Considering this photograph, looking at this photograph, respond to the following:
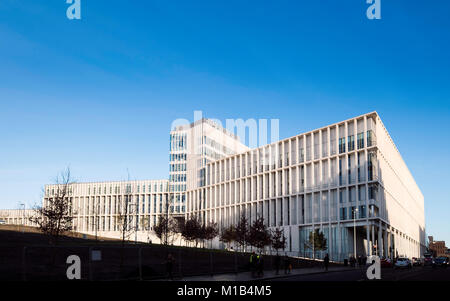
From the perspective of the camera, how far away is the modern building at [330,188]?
8200 centimetres

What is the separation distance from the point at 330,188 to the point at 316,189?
11.9 feet

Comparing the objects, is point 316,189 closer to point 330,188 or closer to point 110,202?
point 330,188

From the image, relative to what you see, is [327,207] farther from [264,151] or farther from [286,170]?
[264,151]

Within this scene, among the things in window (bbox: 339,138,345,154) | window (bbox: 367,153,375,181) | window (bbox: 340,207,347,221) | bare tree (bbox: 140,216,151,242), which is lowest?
bare tree (bbox: 140,216,151,242)

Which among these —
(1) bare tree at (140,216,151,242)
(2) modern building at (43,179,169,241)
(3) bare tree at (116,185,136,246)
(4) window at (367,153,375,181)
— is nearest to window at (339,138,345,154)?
(4) window at (367,153,375,181)

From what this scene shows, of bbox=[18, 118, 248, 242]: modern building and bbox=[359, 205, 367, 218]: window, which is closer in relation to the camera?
Answer: bbox=[359, 205, 367, 218]: window

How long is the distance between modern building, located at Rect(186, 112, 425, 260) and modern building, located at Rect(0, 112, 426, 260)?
172 mm

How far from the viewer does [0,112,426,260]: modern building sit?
82312 millimetres

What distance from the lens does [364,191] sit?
8131 cm

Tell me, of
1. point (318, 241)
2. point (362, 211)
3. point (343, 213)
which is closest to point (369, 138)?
point (362, 211)

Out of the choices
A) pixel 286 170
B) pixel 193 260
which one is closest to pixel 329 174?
pixel 286 170

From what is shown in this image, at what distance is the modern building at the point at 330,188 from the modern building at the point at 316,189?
172mm

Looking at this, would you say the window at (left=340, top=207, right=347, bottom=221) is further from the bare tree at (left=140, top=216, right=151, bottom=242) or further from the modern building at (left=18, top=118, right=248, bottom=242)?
the bare tree at (left=140, top=216, right=151, bottom=242)

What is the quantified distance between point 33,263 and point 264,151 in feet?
251
